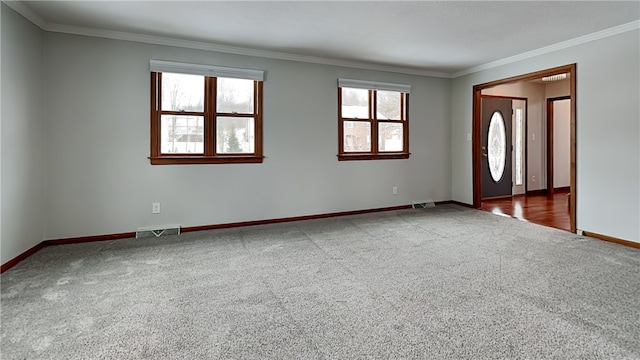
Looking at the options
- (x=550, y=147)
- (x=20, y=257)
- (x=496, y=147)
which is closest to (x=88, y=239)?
(x=20, y=257)

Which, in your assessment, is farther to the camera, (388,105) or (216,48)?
(388,105)

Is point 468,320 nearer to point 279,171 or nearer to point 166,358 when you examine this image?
point 166,358

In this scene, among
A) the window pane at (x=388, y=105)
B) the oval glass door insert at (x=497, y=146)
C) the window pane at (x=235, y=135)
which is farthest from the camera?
the oval glass door insert at (x=497, y=146)

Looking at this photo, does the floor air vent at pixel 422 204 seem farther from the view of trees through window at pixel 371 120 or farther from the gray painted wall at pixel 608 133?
the gray painted wall at pixel 608 133

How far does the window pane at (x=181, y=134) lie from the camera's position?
13.5 ft

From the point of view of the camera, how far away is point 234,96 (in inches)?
176

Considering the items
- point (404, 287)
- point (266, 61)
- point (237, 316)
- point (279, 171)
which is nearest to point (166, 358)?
point (237, 316)

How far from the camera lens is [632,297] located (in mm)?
2350

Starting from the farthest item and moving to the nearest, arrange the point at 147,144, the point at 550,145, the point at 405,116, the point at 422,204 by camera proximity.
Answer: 1. the point at 550,145
2. the point at 422,204
3. the point at 405,116
4. the point at 147,144

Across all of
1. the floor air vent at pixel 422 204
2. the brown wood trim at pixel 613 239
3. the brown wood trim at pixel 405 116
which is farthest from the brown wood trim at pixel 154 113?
the brown wood trim at pixel 613 239

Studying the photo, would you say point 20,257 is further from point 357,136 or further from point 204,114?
point 357,136

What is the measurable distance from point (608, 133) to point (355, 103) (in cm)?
314

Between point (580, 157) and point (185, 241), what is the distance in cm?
476

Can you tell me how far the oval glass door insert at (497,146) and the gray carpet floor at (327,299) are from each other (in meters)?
3.05
